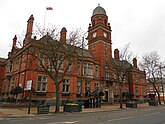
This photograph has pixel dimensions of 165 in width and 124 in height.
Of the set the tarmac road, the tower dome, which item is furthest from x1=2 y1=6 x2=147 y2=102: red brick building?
the tarmac road

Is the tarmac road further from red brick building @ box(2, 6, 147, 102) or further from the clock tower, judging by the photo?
the clock tower

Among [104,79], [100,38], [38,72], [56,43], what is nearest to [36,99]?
[38,72]

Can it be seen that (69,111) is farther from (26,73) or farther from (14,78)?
(14,78)

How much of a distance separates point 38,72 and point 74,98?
376 inches

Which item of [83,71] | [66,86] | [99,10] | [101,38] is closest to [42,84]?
[66,86]

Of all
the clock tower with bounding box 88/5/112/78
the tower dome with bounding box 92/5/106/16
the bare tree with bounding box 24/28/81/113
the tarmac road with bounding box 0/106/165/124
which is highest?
the tower dome with bounding box 92/5/106/16

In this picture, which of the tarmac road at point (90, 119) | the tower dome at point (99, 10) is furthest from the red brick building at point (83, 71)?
the tarmac road at point (90, 119)

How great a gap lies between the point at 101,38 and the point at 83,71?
1173cm

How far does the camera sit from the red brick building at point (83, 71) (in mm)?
30156

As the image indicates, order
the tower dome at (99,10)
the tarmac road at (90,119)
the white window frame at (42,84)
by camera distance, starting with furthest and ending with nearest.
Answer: the tower dome at (99,10) < the white window frame at (42,84) < the tarmac road at (90,119)

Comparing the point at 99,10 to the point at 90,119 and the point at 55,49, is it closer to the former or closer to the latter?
the point at 55,49

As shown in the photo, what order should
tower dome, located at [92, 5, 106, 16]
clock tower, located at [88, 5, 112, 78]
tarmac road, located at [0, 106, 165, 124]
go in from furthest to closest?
tower dome, located at [92, 5, 106, 16] → clock tower, located at [88, 5, 112, 78] → tarmac road, located at [0, 106, 165, 124]

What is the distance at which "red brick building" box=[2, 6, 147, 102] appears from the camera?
30.2 meters

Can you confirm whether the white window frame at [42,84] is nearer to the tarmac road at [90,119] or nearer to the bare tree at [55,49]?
the bare tree at [55,49]
